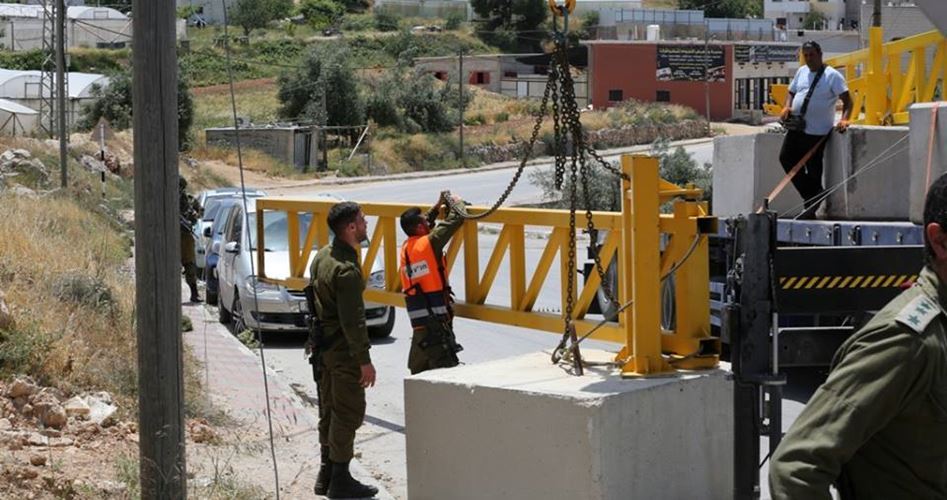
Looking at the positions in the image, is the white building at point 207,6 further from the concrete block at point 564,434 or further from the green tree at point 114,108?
the concrete block at point 564,434

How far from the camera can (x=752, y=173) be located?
12.2 metres

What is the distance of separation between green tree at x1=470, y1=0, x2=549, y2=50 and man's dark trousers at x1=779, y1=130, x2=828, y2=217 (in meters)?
96.7

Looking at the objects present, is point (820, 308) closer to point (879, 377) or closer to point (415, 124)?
point (879, 377)

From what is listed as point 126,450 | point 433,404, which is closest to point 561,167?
point 433,404

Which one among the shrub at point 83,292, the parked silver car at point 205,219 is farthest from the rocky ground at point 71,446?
the parked silver car at point 205,219

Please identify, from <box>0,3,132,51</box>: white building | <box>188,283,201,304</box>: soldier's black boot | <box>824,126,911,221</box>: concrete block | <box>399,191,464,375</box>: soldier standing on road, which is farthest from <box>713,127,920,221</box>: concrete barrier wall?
<box>0,3,132,51</box>: white building

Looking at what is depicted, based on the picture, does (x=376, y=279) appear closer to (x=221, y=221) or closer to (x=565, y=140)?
(x=221, y=221)

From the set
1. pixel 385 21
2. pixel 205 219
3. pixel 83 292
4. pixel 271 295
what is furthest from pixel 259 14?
pixel 83 292

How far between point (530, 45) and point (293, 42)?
1963 centimetres

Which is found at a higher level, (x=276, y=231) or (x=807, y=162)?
(x=807, y=162)

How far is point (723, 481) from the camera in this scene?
23.6 feet

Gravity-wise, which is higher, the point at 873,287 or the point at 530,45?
the point at 530,45

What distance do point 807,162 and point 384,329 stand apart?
598 centimetres

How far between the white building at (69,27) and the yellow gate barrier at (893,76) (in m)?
78.4
